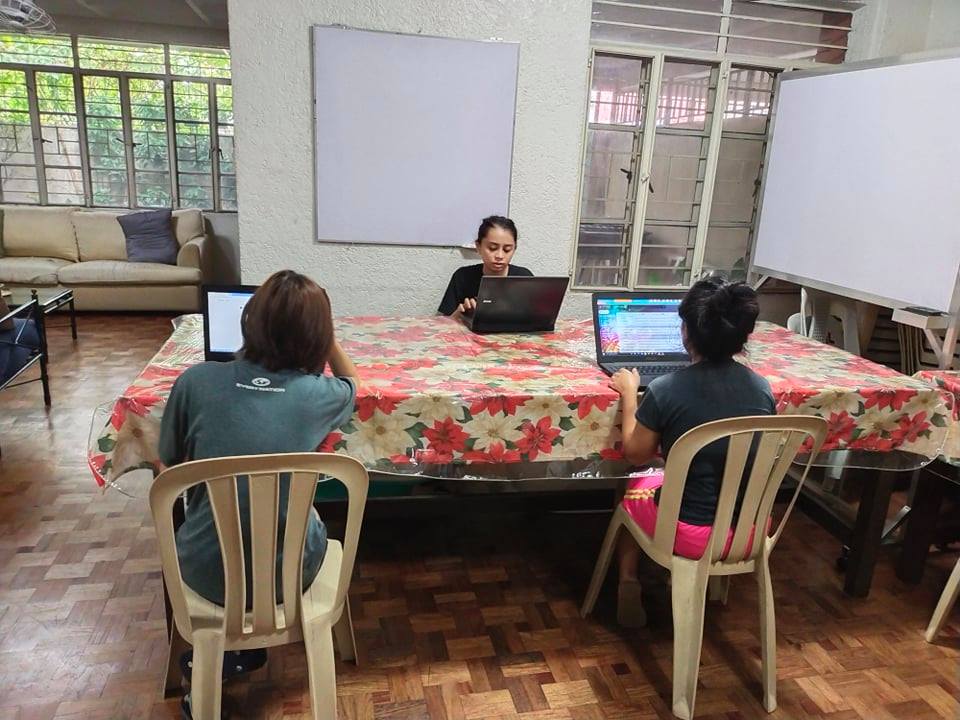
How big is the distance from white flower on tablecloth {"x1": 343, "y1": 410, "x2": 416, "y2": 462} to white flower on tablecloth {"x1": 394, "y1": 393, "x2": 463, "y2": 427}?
0.06 ft

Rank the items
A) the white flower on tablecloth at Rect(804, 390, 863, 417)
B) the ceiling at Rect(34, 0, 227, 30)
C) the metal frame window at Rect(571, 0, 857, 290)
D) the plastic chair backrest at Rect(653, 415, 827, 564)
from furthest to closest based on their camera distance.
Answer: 1. the ceiling at Rect(34, 0, 227, 30)
2. the metal frame window at Rect(571, 0, 857, 290)
3. the white flower on tablecloth at Rect(804, 390, 863, 417)
4. the plastic chair backrest at Rect(653, 415, 827, 564)

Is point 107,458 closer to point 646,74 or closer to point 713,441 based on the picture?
point 713,441

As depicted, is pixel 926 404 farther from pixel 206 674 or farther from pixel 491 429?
pixel 206 674

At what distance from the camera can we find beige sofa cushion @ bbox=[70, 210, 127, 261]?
5680 millimetres

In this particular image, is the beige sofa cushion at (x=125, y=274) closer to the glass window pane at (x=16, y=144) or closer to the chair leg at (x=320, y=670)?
the glass window pane at (x=16, y=144)

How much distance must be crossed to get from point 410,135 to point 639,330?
1694mm

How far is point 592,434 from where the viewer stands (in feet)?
5.59

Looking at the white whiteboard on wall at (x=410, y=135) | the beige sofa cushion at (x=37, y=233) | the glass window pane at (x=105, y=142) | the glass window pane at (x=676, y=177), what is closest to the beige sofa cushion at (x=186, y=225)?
the glass window pane at (x=105, y=142)

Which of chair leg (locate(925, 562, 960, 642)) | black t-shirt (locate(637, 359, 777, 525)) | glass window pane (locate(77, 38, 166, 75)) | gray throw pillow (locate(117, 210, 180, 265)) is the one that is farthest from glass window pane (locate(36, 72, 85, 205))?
chair leg (locate(925, 562, 960, 642))

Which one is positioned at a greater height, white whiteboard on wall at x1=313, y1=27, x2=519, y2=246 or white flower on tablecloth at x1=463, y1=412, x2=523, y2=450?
white whiteboard on wall at x1=313, y1=27, x2=519, y2=246

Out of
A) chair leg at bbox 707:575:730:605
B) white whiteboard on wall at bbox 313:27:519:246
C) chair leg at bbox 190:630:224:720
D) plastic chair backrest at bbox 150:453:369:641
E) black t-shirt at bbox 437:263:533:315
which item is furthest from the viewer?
white whiteboard on wall at bbox 313:27:519:246

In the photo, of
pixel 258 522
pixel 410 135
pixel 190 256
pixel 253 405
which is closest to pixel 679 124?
pixel 410 135

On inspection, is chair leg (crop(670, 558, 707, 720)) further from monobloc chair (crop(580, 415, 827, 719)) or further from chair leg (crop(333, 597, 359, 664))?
chair leg (crop(333, 597, 359, 664))

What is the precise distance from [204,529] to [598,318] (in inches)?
46.3
